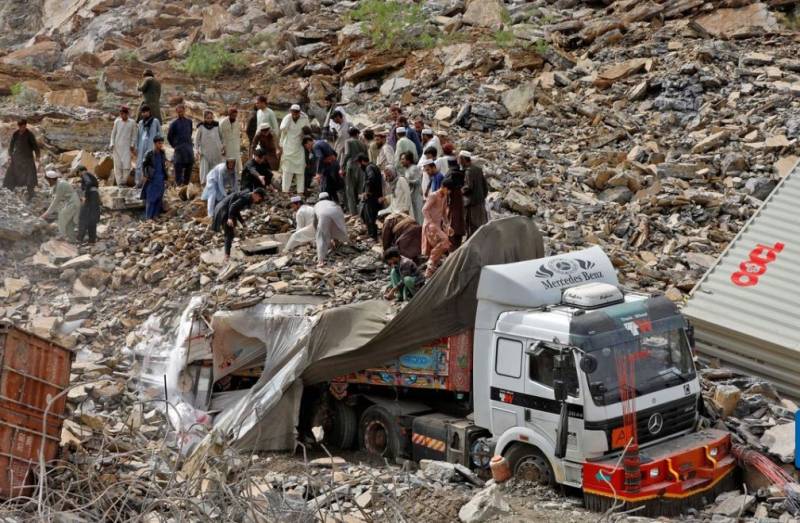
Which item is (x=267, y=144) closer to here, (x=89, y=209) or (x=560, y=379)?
(x=89, y=209)

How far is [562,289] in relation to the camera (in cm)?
1047

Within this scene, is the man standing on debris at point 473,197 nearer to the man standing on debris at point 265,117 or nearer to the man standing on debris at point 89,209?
the man standing on debris at point 265,117

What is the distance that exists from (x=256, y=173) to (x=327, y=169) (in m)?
1.29

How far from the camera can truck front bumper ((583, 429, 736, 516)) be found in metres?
9.32

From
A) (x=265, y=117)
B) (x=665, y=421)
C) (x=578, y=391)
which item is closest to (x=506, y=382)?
(x=578, y=391)

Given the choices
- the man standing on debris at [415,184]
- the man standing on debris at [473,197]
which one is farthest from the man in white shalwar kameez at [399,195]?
the man standing on debris at [473,197]

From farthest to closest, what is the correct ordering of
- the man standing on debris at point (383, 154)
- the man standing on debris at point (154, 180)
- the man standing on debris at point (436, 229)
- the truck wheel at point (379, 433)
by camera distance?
the man standing on debris at point (154, 180)
the man standing on debris at point (383, 154)
the man standing on debris at point (436, 229)
the truck wheel at point (379, 433)

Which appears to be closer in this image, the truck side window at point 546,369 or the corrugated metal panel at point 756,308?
the truck side window at point 546,369

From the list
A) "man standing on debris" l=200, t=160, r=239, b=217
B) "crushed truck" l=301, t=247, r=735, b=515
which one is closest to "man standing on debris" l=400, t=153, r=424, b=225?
"man standing on debris" l=200, t=160, r=239, b=217

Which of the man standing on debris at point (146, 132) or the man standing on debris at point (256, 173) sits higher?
the man standing on debris at point (146, 132)

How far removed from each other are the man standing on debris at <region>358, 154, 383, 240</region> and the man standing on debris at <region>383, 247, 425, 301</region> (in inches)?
99.1

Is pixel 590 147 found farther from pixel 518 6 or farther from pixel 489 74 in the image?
pixel 518 6

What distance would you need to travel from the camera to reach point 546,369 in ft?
32.4

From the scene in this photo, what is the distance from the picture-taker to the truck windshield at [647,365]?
31.4ft
